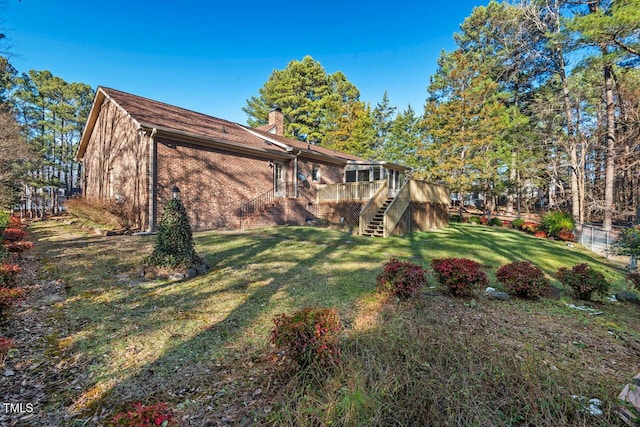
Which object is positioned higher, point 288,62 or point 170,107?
point 288,62

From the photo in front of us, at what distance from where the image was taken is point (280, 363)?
274 centimetres

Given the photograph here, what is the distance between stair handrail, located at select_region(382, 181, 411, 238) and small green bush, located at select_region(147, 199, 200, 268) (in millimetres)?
8192

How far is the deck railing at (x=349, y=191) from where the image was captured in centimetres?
1399

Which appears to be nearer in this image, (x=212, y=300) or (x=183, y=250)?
(x=212, y=300)

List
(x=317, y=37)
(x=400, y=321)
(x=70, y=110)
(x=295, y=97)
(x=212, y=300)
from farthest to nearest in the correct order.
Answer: (x=295, y=97), (x=70, y=110), (x=317, y=37), (x=212, y=300), (x=400, y=321)

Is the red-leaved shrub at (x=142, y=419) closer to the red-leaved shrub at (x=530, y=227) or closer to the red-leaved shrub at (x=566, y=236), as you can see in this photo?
the red-leaved shrub at (x=566, y=236)

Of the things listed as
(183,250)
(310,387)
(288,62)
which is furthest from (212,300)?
(288,62)

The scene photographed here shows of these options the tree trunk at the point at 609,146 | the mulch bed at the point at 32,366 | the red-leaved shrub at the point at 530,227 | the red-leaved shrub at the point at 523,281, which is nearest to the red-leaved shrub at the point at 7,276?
the mulch bed at the point at 32,366

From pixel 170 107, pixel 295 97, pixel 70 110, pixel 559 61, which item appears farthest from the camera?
pixel 295 97

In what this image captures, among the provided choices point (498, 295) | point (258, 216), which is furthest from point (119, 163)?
point (498, 295)

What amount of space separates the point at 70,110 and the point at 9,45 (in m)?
26.7

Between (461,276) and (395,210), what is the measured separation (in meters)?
8.05

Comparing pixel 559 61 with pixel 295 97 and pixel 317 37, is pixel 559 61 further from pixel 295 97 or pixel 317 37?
pixel 295 97

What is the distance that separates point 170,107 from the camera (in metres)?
15.5
